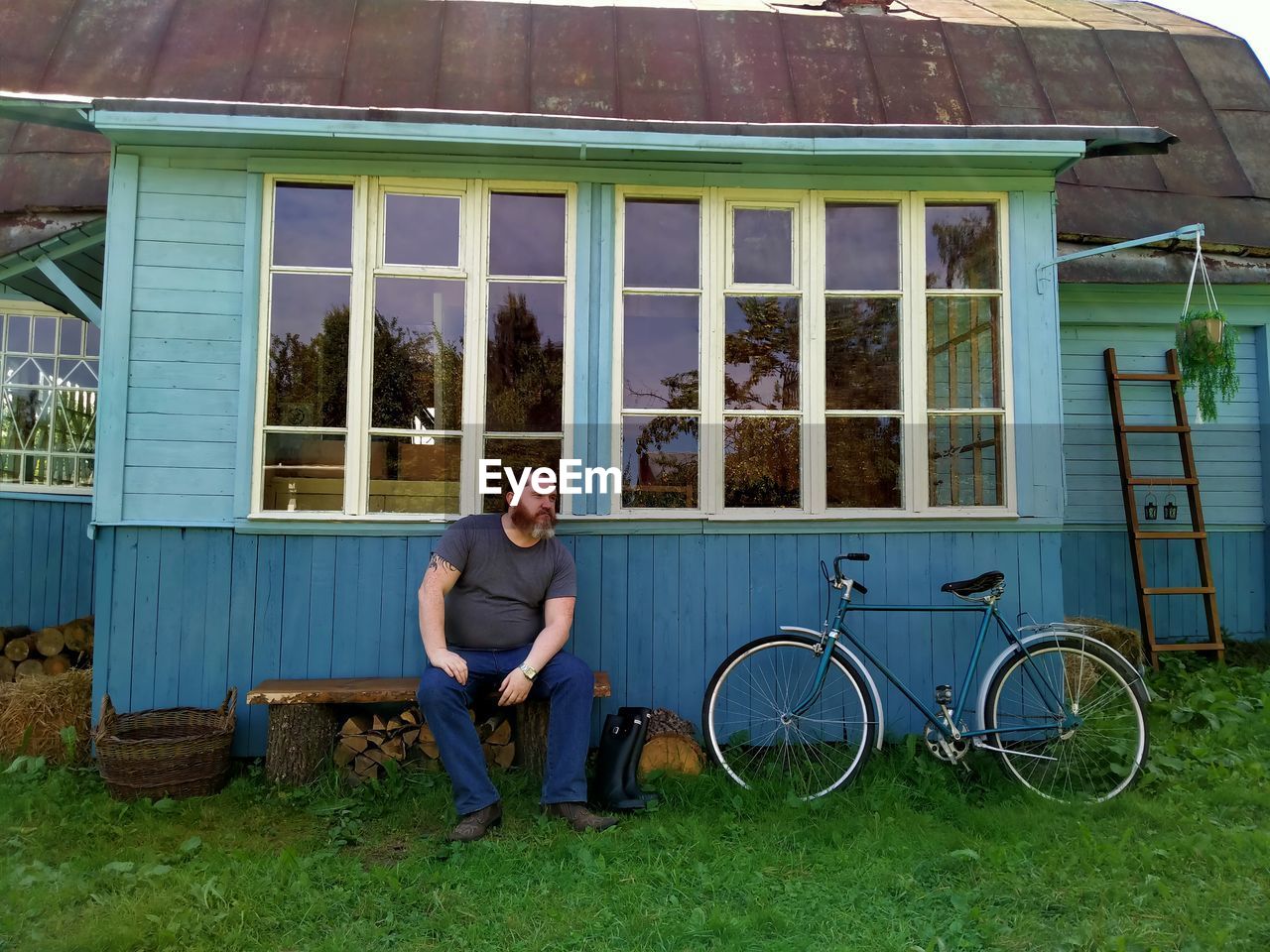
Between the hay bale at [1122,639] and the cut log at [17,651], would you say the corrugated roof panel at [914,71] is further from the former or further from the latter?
the cut log at [17,651]

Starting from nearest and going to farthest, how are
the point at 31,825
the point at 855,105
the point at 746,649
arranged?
the point at 31,825, the point at 746,649, the point at 855,105

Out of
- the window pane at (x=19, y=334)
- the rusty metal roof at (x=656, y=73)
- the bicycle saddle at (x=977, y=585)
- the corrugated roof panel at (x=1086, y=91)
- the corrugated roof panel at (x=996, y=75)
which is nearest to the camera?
the bicycle saddle at (x=977, y=585)

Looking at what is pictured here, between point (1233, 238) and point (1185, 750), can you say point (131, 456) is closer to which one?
point (1185, 750)

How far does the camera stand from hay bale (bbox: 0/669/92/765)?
4.25 m

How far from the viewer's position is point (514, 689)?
3596 mm

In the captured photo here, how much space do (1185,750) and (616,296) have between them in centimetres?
359

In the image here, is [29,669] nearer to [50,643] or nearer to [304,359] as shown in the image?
[50,643]

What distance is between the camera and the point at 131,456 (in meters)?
4.13

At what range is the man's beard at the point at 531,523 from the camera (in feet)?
12.6

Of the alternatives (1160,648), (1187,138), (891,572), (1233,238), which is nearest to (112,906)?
(891,572)

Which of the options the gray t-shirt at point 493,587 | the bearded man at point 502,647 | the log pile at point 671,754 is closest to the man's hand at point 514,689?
the bearded man at point 502,647

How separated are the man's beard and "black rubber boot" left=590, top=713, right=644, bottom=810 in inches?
35.9

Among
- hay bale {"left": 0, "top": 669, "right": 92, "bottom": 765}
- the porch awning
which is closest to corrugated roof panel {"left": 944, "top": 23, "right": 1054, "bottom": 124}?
the porch awning

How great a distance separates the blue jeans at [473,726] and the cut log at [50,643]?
3374 millimetres
